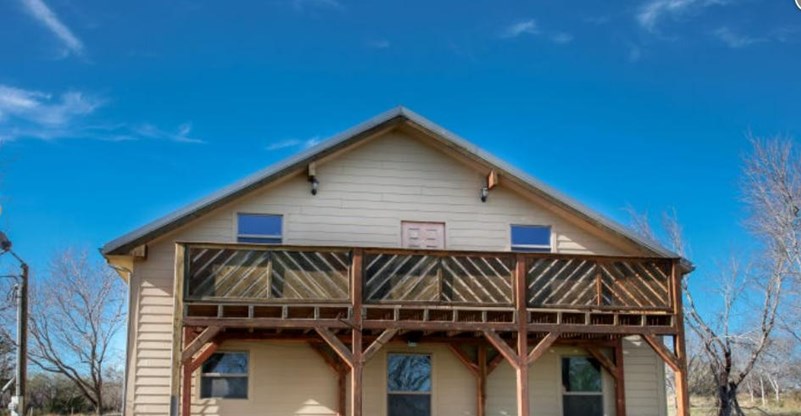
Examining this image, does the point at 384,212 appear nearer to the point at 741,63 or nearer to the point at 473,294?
the point at 473,294

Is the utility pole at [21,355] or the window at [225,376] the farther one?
the utility pole at [21,355]

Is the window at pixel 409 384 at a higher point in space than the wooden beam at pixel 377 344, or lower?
lower

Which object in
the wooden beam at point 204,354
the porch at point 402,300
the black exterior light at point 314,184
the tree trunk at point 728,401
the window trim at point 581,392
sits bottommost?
the tree trunk at point 728,401

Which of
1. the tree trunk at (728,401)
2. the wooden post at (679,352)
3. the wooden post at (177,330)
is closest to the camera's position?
the wooden post at (177,330)

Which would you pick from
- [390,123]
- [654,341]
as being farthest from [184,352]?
[654,341]

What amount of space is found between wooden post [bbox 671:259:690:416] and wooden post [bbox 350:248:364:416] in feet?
17.5

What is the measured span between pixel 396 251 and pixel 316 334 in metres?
2.21

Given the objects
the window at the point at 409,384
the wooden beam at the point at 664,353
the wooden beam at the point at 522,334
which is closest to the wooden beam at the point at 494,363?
the window at the point at 409,384

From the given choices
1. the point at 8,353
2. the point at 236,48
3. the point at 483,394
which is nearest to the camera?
the point at 483,394

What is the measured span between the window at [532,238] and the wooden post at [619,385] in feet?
7.61

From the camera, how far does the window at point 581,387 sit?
55.9ft

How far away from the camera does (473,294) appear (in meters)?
15.0

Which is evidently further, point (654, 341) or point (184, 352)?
point (654, 341)

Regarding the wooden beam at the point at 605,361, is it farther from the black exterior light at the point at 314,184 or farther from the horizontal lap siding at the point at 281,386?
the black exterior light at the point at 314,184
